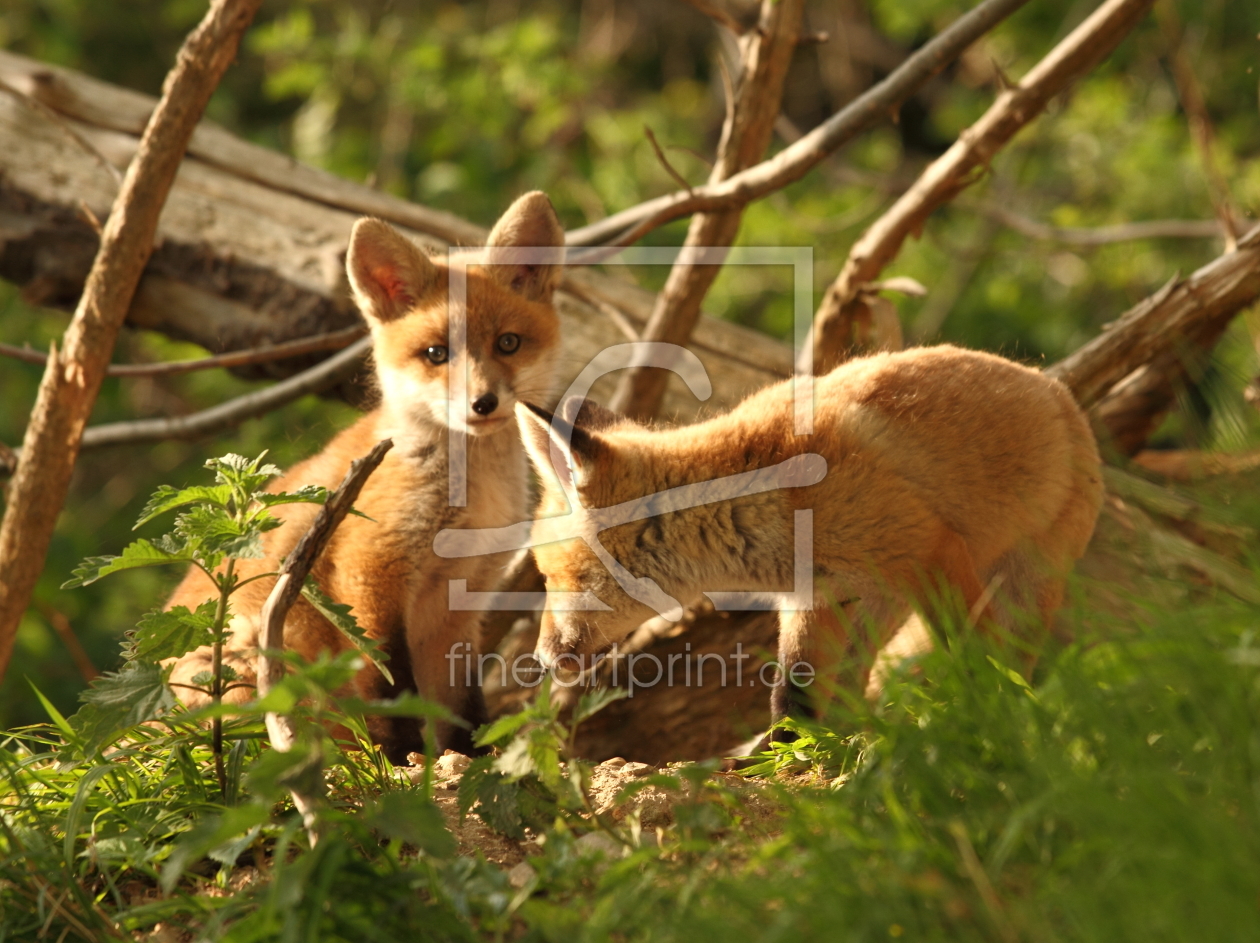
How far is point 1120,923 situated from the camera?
1.65 metres

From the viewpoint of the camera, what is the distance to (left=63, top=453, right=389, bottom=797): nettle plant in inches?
99.7

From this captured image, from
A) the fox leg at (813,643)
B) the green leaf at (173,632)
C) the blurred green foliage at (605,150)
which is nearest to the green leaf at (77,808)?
the green leaf at (173,632)

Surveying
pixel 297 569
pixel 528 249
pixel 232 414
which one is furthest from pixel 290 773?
pixel 232 414

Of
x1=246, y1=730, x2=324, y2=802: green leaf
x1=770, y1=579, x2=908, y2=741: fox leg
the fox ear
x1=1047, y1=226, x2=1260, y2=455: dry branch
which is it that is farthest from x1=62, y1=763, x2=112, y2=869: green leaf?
x1=1047, y1=226, x2=1260, y2=455: dry branch

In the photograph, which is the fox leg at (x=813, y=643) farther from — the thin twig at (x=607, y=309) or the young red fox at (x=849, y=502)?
the thin twig at (x=607, y=309)

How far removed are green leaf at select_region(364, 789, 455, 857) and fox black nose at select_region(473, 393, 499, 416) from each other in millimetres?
1983

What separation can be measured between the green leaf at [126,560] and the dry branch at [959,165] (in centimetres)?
→ 278

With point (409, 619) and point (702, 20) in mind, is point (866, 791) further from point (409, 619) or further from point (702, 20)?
point (702, 20)

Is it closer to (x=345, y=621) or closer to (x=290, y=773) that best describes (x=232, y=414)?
(x=345, y=621)

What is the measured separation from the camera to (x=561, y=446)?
3.19m

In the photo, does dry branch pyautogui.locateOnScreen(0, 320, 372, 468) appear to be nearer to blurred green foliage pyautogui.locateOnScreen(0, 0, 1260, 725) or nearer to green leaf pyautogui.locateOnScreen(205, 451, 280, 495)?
blurred green foliage pyautogui.locateOnScreen(0, 0, 1260, 725)

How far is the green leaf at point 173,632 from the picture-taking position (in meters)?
2.61

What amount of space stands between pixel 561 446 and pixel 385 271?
149cm

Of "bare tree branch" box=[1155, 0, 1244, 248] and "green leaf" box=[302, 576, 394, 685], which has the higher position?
"bare tree branch" box=[1155, 0, 1244, 248]
